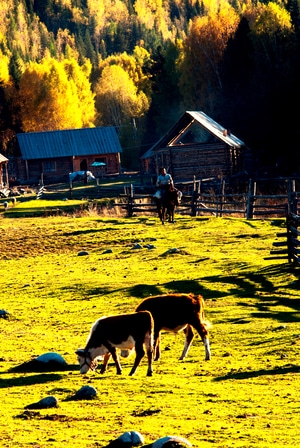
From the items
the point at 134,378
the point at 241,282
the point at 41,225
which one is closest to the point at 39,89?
the point at 41,225

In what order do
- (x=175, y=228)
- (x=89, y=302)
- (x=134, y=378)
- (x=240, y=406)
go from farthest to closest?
(x=175, y=228), (x=89, y=302), (x=134, y=378), (x=240, y=406)

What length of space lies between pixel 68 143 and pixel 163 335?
86601 mm

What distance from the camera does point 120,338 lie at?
13.7m

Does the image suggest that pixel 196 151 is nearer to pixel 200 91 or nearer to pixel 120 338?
pixel 200 91

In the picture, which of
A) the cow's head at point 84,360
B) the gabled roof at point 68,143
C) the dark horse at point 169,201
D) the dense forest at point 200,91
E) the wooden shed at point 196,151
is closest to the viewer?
the cow's head at point 84,360

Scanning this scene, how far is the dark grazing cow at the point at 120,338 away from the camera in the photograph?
13.6m

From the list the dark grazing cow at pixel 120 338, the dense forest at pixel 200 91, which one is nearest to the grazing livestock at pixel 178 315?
the dark grazing cow at pixel 120 338

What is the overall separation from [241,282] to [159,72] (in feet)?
369

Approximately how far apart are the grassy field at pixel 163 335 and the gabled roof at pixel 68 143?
64.9m

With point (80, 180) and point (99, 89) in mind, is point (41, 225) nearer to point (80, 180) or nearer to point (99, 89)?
point (80, 180)

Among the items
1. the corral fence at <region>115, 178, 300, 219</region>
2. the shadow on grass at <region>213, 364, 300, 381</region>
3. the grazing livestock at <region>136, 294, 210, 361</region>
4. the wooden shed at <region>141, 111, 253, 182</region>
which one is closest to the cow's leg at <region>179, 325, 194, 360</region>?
the grazing livestock at <region>136, 294, 210, 361</region>

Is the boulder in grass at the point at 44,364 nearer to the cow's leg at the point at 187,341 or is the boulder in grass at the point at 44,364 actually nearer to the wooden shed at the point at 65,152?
the cow's leg at the point at 187,341

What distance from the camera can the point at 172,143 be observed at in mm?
72125

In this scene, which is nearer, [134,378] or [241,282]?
[134,378]
